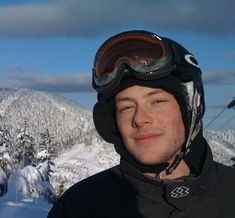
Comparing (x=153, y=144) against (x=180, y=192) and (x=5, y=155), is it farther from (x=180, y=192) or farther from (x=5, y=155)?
(x=5, y=155)

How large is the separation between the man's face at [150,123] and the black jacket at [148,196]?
0.41ft

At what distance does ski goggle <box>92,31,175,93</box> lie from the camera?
9.78 ft

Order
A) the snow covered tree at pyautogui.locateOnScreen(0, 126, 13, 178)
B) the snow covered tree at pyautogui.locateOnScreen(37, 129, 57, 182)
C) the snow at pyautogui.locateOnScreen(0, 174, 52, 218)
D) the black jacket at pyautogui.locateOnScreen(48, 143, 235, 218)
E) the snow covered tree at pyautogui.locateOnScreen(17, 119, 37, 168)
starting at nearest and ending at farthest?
the black jacket at pyautogui.locateOnScreen(48, 143, 235, 218), the snow at pyautogui.locateOnScreen(0, 174, 52, 218), the snow covered tree at pyautogui.locateOnScreen(0, 126, 13, 178), the snow covered tree at pyautogui.locateOnScreen(37, 129, 57, 182), the snow covered tree at pyautogui.locateOnScreen(17, 119, 37, 168)

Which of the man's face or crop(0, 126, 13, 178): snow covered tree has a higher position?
the man's face

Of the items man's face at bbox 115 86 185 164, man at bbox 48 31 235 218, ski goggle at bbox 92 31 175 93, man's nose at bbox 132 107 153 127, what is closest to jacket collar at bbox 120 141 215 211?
man at bbox 48 31 235 218

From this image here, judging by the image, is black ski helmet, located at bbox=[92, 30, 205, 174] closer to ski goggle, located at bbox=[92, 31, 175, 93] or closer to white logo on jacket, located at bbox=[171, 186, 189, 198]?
ski goggle, located at bbox=[92, 31, 175, 93]

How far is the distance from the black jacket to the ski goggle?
0.44 meters

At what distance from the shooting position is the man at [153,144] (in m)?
2.90

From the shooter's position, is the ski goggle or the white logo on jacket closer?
the white logo on jacket

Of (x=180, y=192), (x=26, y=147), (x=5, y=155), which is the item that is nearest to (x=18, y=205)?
(x=5, y=155)

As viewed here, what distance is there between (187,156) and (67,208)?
24.9 inches

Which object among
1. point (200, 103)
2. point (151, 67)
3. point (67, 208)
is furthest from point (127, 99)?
point (67, 208)

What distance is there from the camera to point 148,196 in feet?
9.61

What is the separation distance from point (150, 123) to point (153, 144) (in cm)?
10
